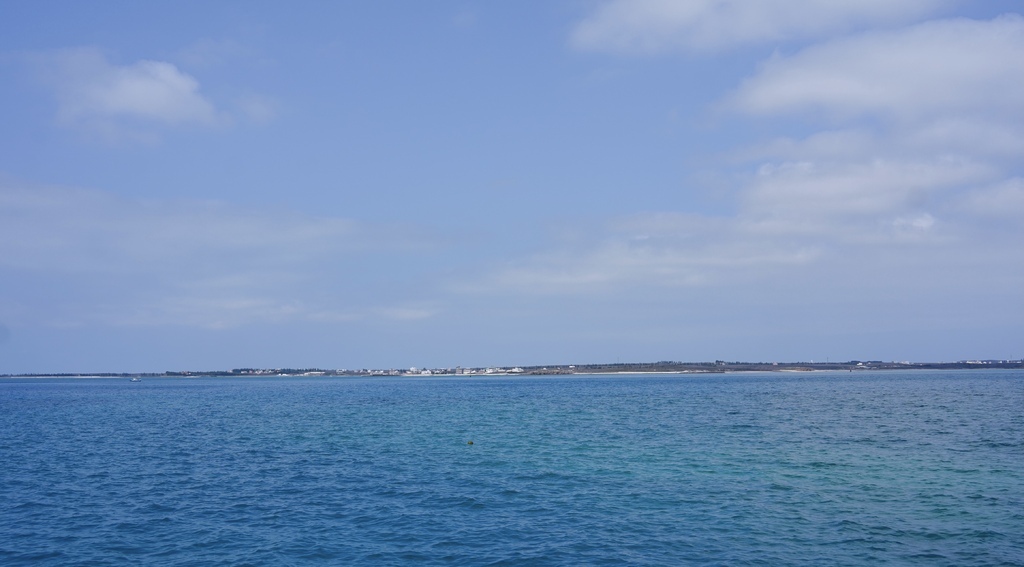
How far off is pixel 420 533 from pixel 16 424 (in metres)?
67.6

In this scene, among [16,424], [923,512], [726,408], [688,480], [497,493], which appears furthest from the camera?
[726,408]

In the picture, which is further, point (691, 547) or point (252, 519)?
point (252, 519)

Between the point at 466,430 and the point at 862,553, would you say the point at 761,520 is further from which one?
the point at 466,430

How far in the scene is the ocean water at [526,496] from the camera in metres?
23.9

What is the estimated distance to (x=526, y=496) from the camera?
32188mm

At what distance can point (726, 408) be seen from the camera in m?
84.9

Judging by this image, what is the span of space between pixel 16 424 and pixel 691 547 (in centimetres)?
7600

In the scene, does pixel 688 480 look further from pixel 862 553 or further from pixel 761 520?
pixel 862 553

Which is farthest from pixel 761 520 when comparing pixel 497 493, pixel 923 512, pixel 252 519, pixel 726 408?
pixel 726 408

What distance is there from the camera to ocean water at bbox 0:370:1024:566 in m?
23.9

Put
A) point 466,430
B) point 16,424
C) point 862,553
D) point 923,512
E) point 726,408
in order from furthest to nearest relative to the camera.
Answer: point 726,408
point 16,424
point 466,430
point 923,512
point 862,553

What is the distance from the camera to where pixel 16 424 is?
7394 cm

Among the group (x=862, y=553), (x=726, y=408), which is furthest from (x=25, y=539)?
(x=726, y=408)

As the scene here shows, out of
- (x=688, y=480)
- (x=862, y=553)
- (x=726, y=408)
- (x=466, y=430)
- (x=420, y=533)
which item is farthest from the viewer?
(x=726, y=408)
